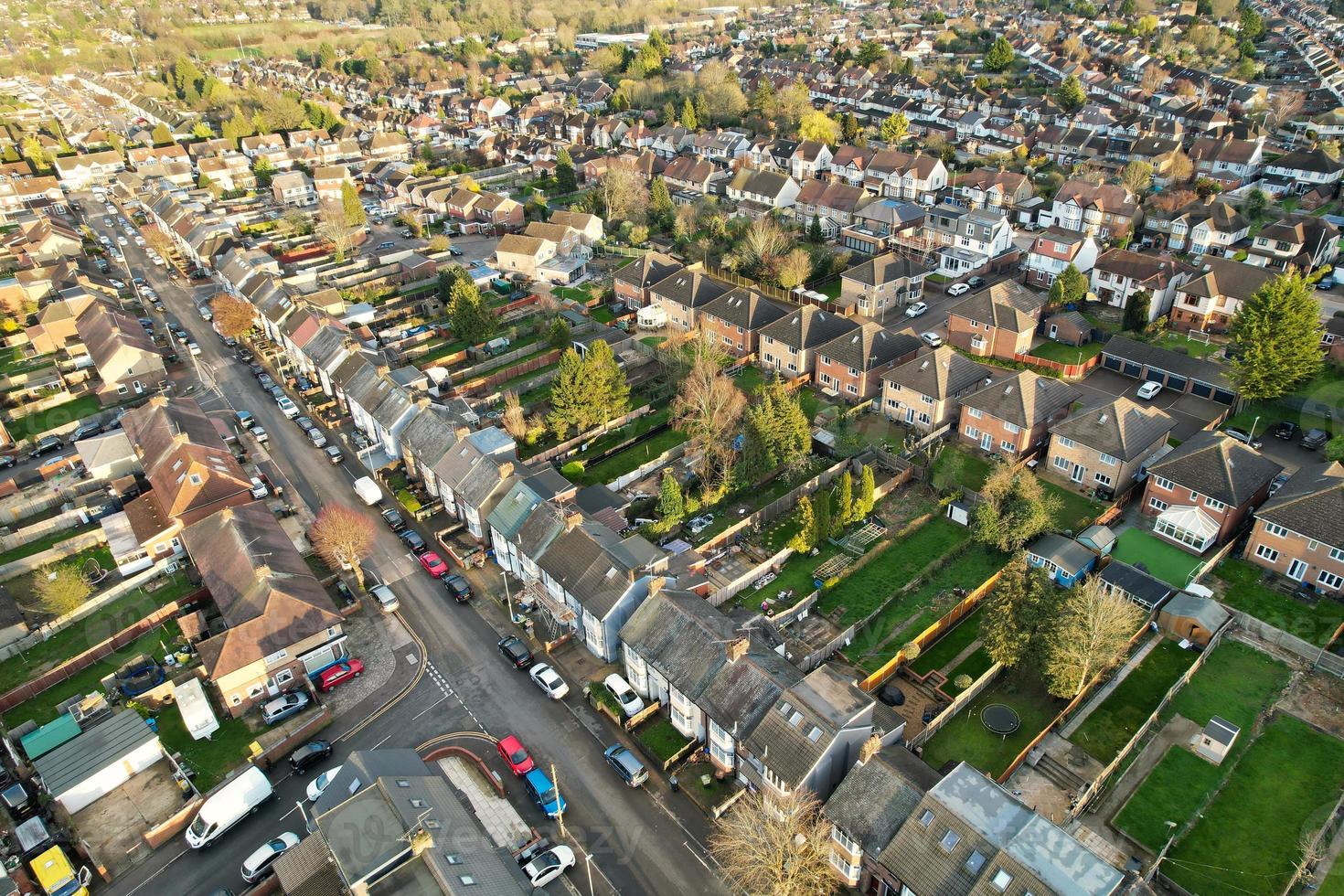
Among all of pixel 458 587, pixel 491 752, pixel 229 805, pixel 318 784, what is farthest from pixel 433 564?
pixel 229 805

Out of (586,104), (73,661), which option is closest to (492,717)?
(73,661)

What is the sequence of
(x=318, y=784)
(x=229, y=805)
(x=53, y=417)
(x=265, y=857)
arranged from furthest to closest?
(x=53, y=417)
(x=318, y=784)
(x=229, y=805)
(x=265, y=857)

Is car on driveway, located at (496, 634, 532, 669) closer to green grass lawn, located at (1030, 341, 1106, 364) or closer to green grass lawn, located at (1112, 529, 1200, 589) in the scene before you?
green grass lawn, located at (1112, 529, 1200, 589)

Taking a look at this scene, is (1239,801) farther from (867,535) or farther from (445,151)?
(445,151)

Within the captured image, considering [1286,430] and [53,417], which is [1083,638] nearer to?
[1286,430]


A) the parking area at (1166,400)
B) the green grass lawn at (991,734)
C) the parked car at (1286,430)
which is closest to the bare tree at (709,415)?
the green grass lawn at (991,734)

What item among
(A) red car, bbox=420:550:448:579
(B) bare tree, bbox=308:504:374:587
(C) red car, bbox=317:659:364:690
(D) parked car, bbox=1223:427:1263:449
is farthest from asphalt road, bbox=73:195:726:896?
(D) parked car, bbox=1223:427:1263:449
